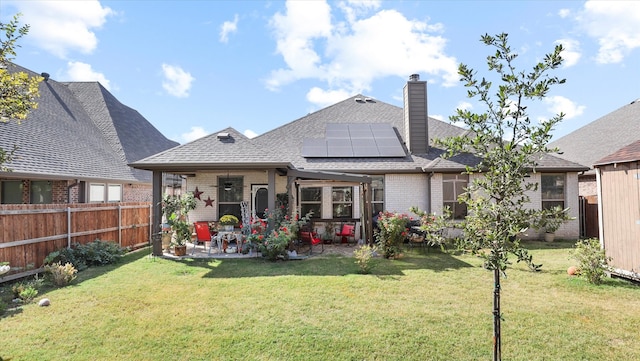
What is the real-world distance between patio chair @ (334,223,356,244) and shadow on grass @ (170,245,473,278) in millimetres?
2061

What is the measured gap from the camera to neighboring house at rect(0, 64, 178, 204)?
34.6 feet

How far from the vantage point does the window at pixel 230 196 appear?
42.5 ft

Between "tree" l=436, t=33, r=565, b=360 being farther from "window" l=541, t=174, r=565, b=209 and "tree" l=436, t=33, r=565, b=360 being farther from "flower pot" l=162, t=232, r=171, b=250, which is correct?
"window" l=541, t=174, r=565, b=209

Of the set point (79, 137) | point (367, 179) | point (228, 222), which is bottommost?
point (228, 222)

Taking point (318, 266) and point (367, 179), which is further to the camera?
point (367, 179)

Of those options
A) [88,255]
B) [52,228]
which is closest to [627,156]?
[88,255]

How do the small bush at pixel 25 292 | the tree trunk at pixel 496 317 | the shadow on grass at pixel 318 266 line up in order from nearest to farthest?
1. the tree trunk at pixel 496 317
2. the small bush at pixel 25 292
3. the shadow on grass at pixel 318 266

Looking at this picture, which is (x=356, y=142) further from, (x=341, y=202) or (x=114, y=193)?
(x=114, y=193)

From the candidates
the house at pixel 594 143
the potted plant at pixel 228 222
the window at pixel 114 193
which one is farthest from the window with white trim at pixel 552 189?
the window at pixel 114 193

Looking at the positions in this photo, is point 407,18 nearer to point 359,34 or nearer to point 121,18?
point 359,34

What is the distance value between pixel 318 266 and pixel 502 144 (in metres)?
6.17

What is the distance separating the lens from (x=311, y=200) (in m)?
13.3

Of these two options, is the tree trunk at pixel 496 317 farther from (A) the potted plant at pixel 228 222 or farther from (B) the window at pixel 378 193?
(B) the window at pixel 378 193

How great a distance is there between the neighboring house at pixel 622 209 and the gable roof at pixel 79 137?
13.5m
